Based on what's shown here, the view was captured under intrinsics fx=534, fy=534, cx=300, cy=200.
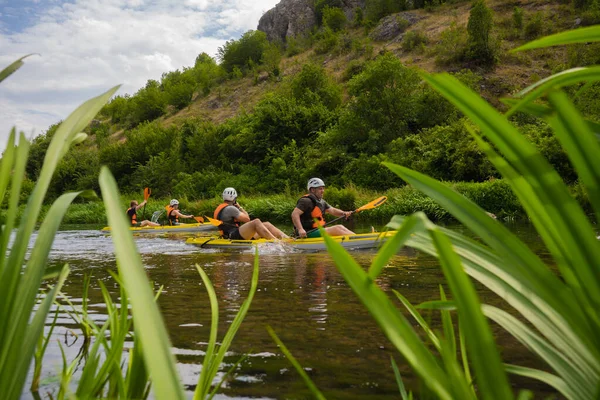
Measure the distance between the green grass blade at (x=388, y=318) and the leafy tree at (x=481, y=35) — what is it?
113 feet

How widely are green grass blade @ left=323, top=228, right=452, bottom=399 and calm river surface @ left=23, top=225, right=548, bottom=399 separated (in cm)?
82

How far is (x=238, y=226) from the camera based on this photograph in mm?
11445

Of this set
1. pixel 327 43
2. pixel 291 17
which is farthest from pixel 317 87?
pixel 291 17

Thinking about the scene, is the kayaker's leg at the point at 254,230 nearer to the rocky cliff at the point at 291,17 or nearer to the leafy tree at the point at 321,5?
the rocky cliff at the point at 291,17

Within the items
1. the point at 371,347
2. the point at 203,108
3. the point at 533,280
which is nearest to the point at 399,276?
the point at 371,347

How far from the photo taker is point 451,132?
870 inches

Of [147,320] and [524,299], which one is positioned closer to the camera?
[147,320]

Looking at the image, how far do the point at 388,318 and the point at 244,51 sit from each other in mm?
61470

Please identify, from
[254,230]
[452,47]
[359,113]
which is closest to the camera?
[254,230]

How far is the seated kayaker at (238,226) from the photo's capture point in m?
10.7

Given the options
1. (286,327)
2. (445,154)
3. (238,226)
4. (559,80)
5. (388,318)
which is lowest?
(286,327)

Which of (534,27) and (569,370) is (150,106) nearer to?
(534,27)

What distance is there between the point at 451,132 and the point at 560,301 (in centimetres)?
2240

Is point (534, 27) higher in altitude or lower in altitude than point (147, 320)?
higher
